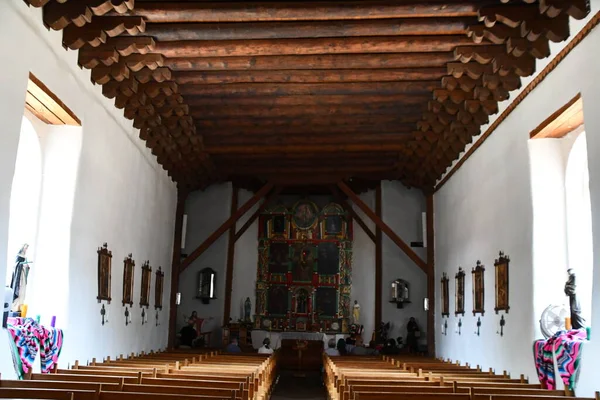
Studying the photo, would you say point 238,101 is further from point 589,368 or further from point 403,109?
point 589,368

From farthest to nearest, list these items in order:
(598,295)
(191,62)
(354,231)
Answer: (354,231) → (191,62) → (598,295)

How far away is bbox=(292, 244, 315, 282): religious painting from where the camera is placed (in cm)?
1900

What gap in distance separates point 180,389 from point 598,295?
430 centimetres

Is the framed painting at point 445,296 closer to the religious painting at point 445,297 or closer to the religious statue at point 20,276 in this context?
the religious painting at point 445,297

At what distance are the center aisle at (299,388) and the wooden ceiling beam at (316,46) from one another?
6583 mm

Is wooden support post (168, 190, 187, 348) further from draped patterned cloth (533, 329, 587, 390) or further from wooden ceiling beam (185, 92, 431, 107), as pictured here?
draped patterned cloth (533, 329, 587, 390)

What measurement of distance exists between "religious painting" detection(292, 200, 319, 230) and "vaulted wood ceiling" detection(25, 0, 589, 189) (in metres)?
4.51

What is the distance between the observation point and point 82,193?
32.2ft

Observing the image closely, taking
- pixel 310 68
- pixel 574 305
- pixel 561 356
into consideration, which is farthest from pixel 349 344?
pixel 561 356

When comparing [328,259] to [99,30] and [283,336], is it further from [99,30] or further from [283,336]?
[99,30]

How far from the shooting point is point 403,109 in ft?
39.2

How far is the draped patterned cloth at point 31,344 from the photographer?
24.9ft

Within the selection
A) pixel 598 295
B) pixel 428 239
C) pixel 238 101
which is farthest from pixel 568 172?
pixel 428 239

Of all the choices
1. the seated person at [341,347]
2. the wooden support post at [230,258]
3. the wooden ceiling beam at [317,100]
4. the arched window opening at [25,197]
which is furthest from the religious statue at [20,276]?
the seated person at [341,347]
